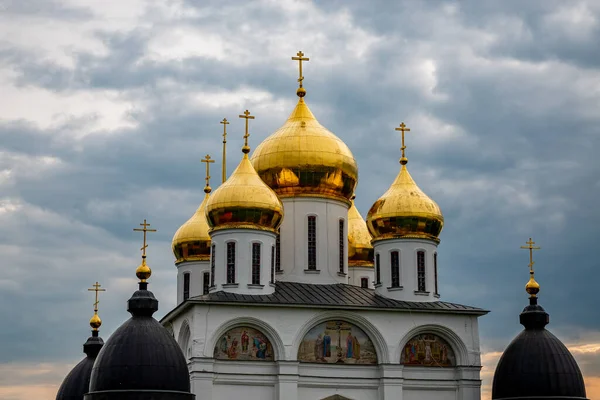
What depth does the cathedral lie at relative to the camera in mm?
39250

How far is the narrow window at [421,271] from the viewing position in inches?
1672

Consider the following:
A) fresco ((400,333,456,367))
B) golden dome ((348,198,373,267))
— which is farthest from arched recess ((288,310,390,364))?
golden dome ((348,198,373,267))

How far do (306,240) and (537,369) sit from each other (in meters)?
9.77

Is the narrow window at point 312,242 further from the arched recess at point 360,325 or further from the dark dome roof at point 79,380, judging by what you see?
the dark dome roof at point 79,380

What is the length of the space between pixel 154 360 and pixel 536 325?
41.3 feet

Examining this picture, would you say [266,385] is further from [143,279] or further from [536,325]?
[536,325]

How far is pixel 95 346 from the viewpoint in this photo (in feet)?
152

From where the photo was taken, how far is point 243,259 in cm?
4116

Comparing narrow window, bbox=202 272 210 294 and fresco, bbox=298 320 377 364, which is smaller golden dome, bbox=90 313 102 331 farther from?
fresco, bbox=298 320 377 364

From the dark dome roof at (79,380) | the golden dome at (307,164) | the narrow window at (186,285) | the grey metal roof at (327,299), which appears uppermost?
the golden dome at (307,164)

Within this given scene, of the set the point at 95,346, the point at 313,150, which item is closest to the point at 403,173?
the point at 313,150

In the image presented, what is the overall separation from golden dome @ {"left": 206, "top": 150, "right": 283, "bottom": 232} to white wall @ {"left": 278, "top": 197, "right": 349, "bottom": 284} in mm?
1997

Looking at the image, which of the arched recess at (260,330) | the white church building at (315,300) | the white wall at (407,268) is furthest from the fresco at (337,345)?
the white wall at (407,268)

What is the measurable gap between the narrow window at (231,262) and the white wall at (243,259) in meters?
0.10
